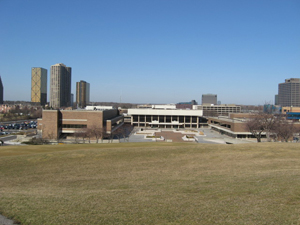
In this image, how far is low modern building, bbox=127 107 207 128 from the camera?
285ft

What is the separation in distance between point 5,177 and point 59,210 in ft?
34.0

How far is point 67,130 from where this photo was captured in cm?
5650

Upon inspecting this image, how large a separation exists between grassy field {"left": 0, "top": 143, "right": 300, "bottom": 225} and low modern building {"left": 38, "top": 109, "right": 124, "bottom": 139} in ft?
100

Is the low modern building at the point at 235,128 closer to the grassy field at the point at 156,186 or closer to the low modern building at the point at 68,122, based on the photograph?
the low modern building at the point at 68,122

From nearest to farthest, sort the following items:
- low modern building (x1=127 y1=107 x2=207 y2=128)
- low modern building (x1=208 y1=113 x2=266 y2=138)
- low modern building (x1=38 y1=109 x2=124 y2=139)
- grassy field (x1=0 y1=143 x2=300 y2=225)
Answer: grassy field (x1=0 y1=143 x2=300 y2=225)
low modern building (x1=38 y1=109 x2=124 y2=139)
low modern building (x1=208 y1=113 x2=266 y2=138)
low modern building (x1=127 y1=107 x2=207 y2=128)

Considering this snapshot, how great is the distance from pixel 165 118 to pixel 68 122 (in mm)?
40354

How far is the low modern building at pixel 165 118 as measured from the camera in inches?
3418

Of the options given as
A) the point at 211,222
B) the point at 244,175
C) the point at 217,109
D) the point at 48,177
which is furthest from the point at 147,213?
the point at 217,109

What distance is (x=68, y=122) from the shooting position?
2228 inches

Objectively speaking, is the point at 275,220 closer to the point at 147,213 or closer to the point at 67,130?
the point at 147,213

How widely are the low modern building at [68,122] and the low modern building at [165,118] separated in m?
31.9

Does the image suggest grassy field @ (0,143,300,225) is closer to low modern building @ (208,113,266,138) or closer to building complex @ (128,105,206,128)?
low modern building @ (208,113,266,138)

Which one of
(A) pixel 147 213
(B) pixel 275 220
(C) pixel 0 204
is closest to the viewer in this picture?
A: (B) pixel 275 220

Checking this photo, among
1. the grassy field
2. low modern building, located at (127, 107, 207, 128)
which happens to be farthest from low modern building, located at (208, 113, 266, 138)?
the grassy field
